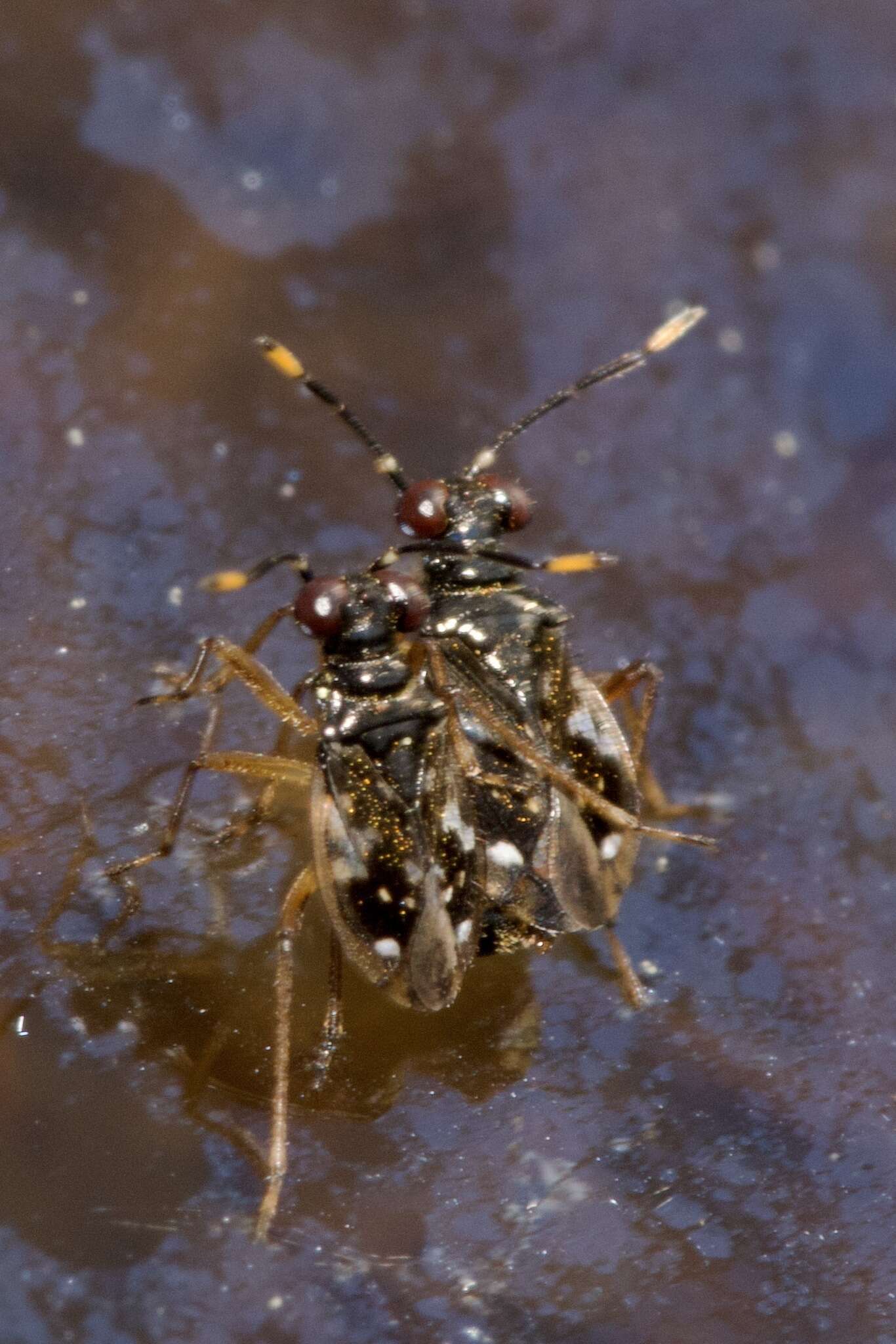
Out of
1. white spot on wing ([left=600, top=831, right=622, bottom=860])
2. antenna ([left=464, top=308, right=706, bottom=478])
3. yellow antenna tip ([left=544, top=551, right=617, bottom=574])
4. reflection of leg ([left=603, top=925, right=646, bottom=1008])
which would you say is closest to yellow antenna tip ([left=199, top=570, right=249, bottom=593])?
yellow antenna tip ([left=544, top=551, right=617, bottom=574])

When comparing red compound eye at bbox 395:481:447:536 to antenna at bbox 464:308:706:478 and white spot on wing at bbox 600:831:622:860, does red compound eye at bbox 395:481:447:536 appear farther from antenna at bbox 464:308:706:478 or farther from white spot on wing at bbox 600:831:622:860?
white spot on wing at bbox 600:831:622:860

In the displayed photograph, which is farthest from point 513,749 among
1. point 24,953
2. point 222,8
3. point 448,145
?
point 222,8

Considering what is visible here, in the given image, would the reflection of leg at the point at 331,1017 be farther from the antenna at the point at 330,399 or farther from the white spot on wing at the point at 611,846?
the antenna at the point at 330,399

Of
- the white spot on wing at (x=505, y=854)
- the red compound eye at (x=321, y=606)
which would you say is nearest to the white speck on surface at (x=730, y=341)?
the red compound eye at (x=321, y=606)

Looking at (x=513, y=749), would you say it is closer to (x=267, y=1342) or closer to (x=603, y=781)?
(x=603, y=781)

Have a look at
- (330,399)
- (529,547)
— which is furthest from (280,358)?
(529,547)
